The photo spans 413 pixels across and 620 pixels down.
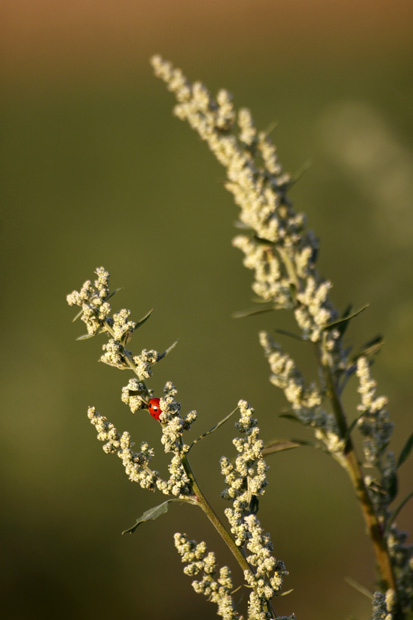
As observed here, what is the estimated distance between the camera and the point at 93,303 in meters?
1.30

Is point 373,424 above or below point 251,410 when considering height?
below

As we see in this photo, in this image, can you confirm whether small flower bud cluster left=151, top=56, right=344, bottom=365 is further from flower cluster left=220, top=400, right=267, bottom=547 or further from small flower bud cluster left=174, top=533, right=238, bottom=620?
small flower bud cluster left=174, top=533, right=238, bottom=620

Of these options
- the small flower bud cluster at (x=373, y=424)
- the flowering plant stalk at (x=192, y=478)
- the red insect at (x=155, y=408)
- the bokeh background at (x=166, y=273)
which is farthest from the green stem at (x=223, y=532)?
the bokeh background at (x=166, y=273)

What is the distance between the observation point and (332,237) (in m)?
5.70

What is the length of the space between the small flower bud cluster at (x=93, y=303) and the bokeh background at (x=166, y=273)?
1726 mm

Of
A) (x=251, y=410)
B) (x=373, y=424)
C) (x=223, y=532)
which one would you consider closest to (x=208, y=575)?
(x=223, y=532)

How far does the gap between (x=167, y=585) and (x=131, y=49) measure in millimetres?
6856

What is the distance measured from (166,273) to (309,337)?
422 cm

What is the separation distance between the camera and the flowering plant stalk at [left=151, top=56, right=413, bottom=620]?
5.29 ft

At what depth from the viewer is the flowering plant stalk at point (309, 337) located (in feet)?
5.29

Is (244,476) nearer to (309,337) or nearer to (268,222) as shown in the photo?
(309,337)

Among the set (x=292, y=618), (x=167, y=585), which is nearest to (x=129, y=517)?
(x=167, y=585)

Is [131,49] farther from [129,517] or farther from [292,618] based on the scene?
[292,618]

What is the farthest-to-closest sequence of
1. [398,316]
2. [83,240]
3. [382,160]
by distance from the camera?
[83,240]
[382,160]
[398,316]
